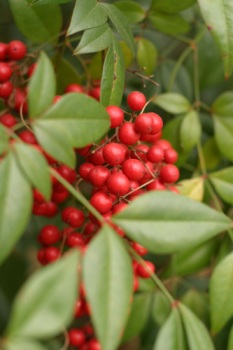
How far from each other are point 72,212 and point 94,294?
1.38ft

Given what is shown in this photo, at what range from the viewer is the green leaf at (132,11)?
1.10 metres

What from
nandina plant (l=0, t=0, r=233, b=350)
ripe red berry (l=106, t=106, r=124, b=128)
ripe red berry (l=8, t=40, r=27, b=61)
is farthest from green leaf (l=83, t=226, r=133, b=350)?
ripe red berry (l=8, t=40, r=27, b=61)

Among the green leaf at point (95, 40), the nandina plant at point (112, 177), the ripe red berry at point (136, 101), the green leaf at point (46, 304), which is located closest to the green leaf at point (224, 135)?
the nandina plant at point (112, 177)

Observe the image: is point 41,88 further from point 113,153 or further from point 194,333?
point 194,333

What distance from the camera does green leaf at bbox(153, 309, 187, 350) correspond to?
0.78m

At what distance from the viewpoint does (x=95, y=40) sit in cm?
84

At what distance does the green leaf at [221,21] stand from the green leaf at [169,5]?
20 cm

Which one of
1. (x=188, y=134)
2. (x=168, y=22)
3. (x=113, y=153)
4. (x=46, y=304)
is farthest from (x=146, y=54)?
(x=46, y=304)

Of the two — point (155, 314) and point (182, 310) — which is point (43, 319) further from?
point (155, 314)

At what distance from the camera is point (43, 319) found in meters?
0.46

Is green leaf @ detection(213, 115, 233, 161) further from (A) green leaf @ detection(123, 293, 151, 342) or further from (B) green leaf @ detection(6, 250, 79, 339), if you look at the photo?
(B) green leaf @ detection(6, 250, 79, 339)

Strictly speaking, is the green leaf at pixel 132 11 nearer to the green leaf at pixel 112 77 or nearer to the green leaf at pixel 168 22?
the green leaf at pixel 168 22

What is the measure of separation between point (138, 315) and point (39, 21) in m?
0.67

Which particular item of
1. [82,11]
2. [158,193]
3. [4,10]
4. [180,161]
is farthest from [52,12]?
[158,193]
